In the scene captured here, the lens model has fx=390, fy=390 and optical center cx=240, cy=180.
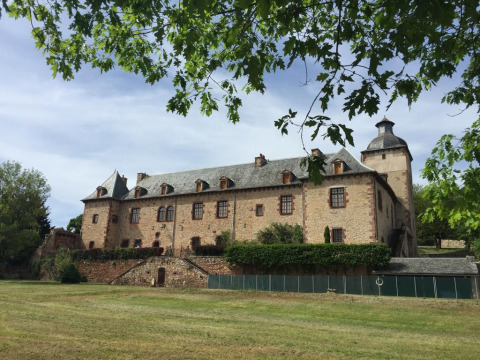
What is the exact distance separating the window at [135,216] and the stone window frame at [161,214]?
9.00ft

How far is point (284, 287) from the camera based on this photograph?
2639 centimetres

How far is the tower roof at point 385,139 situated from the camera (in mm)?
37759

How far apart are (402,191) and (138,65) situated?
114 ft

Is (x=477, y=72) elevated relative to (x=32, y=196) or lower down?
lower down

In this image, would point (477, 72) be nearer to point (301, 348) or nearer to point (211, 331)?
point (301, 348)

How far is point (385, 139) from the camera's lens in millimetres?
38375

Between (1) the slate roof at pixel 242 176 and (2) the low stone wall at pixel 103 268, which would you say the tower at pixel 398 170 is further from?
(2) the low stone wall at pixel 103 268

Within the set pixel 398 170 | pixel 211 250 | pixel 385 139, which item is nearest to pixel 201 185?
pixel 211 250

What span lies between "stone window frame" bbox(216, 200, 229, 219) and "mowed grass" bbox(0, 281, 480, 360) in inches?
564

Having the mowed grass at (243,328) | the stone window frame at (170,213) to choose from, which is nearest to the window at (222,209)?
the stone window frame at (170,213)

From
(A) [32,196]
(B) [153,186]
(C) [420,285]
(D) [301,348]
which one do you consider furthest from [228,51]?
(A) [32,196]

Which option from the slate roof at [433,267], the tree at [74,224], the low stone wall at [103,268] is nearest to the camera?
the slate roof at [433,267]

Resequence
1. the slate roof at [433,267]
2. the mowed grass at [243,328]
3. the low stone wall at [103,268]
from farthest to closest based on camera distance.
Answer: the low stone wall at [103,268] < the slate roof at [433,267] < the mowed grass at [243,328]

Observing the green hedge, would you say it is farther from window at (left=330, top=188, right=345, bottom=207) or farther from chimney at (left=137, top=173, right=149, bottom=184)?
chimney at (left=137, top=173, right=149, bottom=184)
